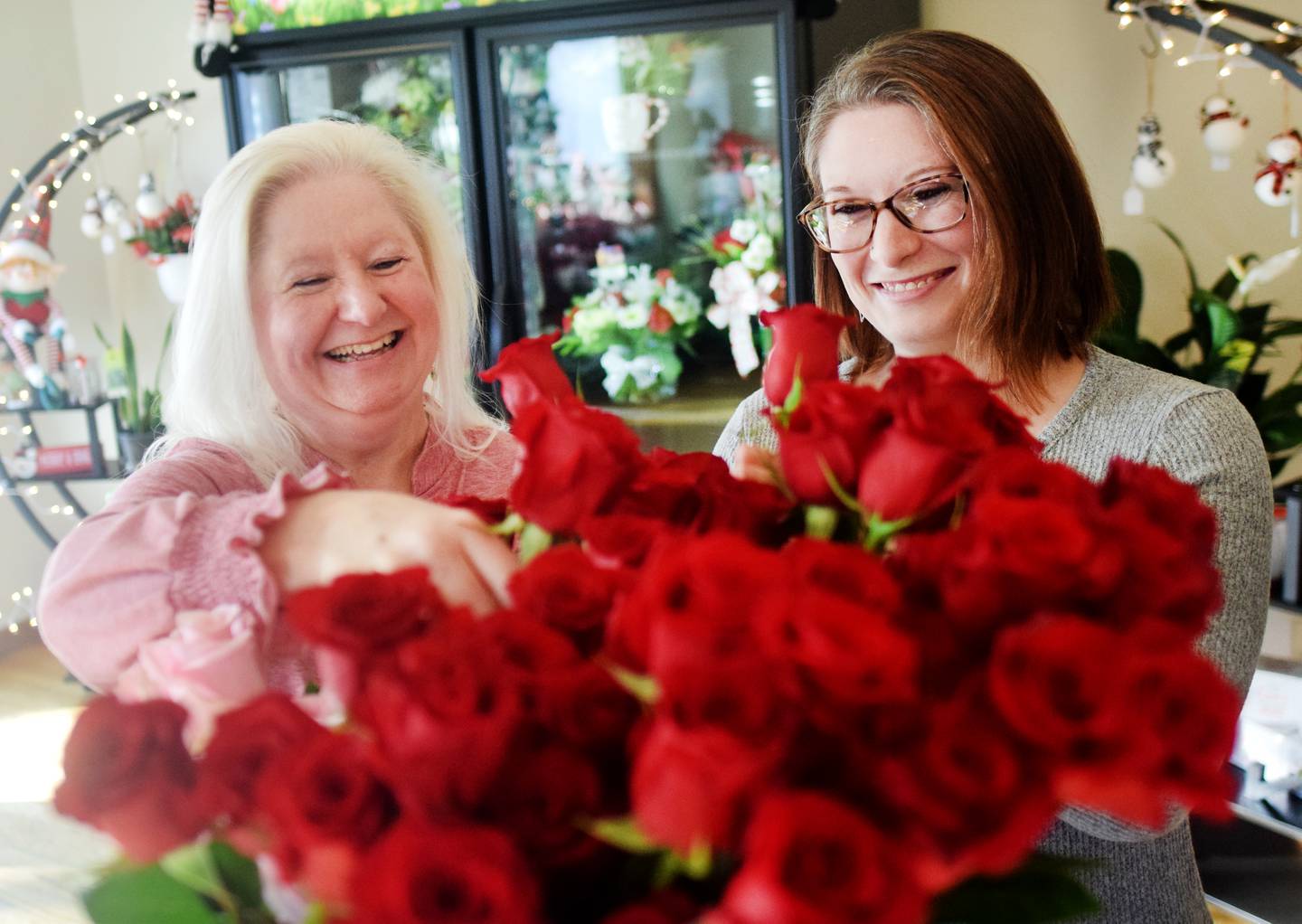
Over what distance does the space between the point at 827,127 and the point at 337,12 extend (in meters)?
2.25

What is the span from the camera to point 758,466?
50 centimetres

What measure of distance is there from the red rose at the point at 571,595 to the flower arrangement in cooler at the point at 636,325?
8.84 feet

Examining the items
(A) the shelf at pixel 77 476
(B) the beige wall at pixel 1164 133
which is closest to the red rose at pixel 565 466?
(B) the beige wall at pixel 1164 133

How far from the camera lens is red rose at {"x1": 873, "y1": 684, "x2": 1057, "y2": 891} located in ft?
1.06

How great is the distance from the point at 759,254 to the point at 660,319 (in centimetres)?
31

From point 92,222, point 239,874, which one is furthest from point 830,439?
point 92,222

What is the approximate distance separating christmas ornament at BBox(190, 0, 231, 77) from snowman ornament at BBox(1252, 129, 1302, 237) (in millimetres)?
2478

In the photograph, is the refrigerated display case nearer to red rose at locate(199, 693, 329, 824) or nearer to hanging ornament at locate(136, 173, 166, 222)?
hanging ornament at locate(136, 173, 166, 222)

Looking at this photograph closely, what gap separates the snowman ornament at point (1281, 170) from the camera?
2426 millimetres

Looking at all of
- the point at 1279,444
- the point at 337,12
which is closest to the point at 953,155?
the point at 1279,444

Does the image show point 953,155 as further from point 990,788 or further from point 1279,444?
point 1279,444

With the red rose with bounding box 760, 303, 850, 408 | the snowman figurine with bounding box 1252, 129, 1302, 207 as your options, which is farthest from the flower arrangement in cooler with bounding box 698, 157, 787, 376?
the red rose with bounding box 760, 303, 850, 408

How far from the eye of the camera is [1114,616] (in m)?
0.39

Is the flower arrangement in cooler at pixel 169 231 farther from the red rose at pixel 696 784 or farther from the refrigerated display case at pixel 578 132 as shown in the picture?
the red rose at pixel 696 784
